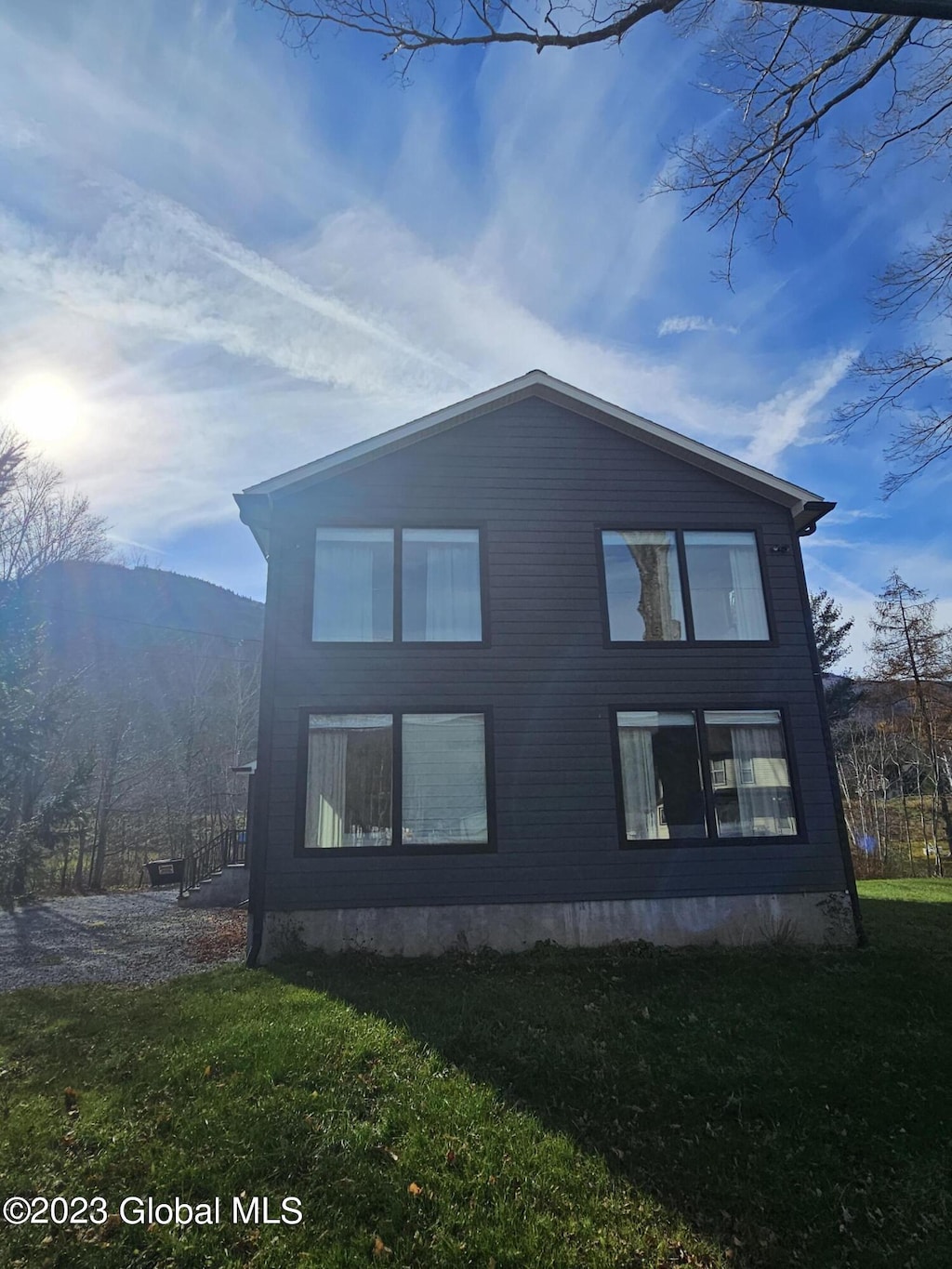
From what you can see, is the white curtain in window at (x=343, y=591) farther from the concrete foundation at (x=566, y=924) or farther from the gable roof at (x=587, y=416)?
the concrete foundation at (x=566, y=924)

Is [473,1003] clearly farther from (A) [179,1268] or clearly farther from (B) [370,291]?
(B) [370,291]

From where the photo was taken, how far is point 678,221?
6.56 m

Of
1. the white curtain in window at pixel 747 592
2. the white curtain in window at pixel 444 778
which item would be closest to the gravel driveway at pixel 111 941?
the white curtain in window at pixel 444 778

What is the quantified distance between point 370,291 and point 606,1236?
9.59 metres

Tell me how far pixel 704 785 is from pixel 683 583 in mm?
3056

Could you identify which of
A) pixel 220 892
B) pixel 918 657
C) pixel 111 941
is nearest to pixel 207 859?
pixel 220 892

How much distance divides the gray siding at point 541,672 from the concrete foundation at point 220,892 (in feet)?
23.3

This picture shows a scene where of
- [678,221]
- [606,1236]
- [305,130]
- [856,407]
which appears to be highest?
[305,130]

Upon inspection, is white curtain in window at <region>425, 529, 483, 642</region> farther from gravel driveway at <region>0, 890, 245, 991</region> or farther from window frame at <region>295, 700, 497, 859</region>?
gravel driveway at <region>0, 890, 245, 991</region>

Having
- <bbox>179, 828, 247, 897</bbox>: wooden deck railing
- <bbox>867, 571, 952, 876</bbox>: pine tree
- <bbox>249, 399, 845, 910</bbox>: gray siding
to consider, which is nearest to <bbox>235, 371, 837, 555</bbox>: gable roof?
<bbox>249, 399, 845, 910</bbox>: gray siding

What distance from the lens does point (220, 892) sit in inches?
579

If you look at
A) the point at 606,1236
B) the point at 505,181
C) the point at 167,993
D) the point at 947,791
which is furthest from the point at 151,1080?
the point at 947,791

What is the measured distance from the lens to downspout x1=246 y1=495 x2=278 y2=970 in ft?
27.7

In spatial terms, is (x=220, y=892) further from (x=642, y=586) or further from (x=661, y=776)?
(x=642, y=586)
